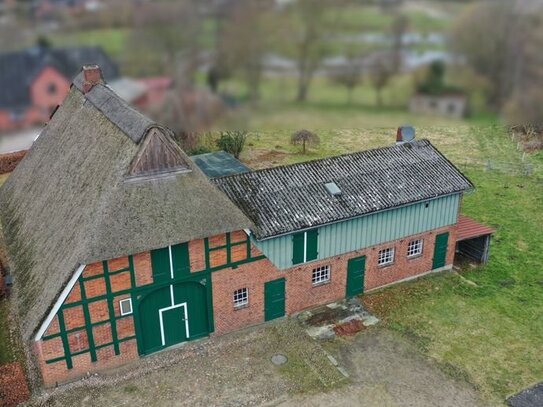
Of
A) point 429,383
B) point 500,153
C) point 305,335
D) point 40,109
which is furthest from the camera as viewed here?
point 500,153

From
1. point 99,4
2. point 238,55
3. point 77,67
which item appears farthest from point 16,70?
point 238,55

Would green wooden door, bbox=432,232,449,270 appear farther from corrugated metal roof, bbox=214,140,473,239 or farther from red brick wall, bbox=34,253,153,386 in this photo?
red brick wall, bbox=34,253,153,386

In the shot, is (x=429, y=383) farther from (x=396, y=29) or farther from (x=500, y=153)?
(x=500, y=153)

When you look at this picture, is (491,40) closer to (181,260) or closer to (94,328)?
(181,260)

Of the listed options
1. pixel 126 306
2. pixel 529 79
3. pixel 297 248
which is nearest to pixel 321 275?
pixel 297 248

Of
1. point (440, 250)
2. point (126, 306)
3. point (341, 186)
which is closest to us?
point (126, 306)
